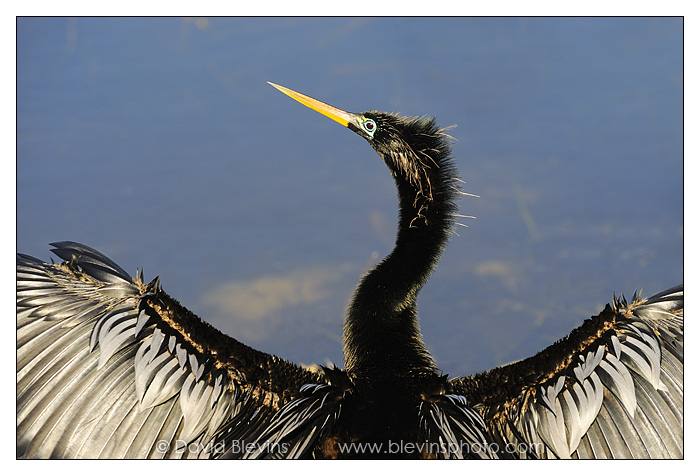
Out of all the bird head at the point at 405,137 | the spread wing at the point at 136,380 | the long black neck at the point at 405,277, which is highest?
the bird head at the point at 405,137

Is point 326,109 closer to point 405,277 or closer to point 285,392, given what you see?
point 405,277

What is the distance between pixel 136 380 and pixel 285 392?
24.8 inches

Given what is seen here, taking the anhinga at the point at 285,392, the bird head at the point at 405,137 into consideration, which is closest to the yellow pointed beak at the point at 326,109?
the bird head at the point at 405,137

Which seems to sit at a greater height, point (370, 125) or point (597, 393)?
point (370, 125)

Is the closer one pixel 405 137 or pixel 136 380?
pixel 136 380

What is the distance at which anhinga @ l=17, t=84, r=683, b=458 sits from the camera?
252 cm

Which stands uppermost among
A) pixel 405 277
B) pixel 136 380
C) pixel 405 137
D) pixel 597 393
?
pixel 405 137

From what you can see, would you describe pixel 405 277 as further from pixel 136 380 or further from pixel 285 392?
pixel 136 380

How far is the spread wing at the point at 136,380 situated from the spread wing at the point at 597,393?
82 centimetres

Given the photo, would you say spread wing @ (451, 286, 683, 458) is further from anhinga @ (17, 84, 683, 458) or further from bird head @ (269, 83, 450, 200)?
bird head @ (269, 83, 450, 200)

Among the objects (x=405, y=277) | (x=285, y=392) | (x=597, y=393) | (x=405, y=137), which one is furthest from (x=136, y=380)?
(x=597, y=393)

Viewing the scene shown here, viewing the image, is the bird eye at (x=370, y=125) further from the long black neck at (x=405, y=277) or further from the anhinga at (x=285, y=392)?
the anhinga at (x=285, y=392)

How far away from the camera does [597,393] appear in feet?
8.18

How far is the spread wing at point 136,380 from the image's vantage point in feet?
8.32
